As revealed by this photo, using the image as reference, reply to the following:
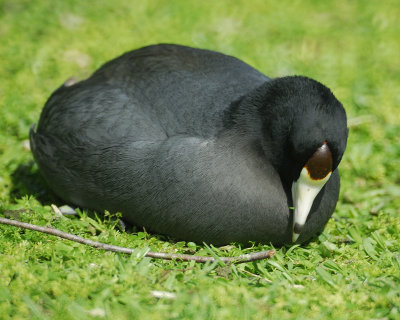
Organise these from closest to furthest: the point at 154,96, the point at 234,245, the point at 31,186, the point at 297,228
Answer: the point at 297,228 < the point at 234,245 < the point at 154,96 < the point at 31,186

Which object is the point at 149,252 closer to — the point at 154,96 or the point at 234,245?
the point at 234,245

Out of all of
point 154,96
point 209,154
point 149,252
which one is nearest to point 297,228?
point 209,154

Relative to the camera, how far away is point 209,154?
3.00 metres

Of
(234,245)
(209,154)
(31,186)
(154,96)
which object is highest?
(154,96)

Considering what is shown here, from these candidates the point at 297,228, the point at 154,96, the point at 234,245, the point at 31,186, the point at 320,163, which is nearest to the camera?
the point at 320,163

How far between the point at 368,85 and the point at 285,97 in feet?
8.30

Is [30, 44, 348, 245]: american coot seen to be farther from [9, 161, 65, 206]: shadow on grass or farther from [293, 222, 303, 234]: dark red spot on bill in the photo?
[9, 161, 65, 206]: shadow on grass

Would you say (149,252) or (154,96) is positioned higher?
(154,96)

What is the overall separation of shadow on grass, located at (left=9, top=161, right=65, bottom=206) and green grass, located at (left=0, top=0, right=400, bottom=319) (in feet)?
0.03

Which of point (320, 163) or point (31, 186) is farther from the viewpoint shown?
point (31, 186)

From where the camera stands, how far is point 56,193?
12.1 feet

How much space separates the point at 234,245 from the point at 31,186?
1.62 m

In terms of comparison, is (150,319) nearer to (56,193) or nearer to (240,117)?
(240,117)

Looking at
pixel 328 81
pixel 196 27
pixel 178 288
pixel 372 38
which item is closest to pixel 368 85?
pixel 328 81
